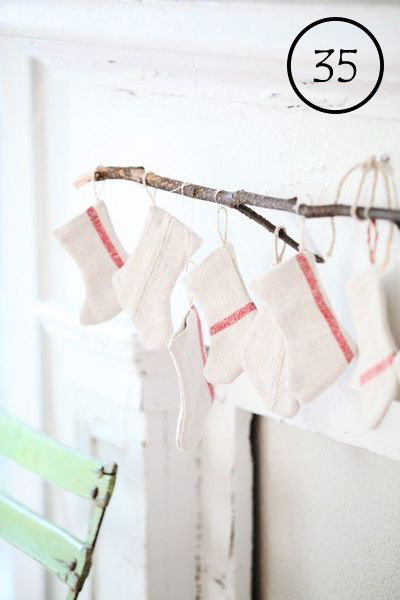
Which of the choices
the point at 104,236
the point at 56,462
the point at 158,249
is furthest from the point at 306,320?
the point at 56,462

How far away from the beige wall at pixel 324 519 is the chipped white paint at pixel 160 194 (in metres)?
0.04

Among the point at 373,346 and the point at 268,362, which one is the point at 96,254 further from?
the point at 373,346

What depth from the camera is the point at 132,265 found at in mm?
1161

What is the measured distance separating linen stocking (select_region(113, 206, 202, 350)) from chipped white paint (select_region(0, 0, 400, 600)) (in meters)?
0.08

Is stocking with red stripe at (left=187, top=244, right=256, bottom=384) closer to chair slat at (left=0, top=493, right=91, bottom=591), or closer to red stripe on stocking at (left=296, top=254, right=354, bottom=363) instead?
red stripe on stocking at (left=296, top=254, right=354, bottom=363)

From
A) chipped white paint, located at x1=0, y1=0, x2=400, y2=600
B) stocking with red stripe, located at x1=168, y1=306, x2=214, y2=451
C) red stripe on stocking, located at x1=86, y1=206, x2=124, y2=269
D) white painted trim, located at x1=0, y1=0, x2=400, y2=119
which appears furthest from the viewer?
red stripe on stocking, located at x1=86, y1=206, x2=124, y2=269

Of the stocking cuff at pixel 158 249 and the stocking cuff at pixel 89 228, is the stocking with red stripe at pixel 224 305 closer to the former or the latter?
the stocking cuff at pixel 158 249

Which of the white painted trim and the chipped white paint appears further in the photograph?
the chipped white paint

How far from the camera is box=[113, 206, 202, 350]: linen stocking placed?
1.13m

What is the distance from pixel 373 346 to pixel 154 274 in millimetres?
350

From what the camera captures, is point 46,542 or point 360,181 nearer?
point 360,181

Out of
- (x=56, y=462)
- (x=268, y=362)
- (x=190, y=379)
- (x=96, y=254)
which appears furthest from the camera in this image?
(x=56, y=462)

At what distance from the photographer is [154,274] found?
1150 mm

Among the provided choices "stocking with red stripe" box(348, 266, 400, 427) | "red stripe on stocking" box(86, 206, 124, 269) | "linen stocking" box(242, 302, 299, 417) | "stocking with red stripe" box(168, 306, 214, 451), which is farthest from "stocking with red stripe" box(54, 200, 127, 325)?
"stocking with red stripe" box(348, 266, 400, 427)
